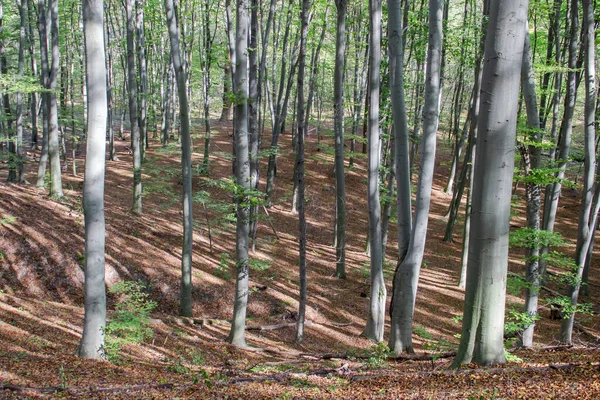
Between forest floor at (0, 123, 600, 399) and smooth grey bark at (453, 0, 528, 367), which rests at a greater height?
smooth grey bark at (453, 0, 528, 367)

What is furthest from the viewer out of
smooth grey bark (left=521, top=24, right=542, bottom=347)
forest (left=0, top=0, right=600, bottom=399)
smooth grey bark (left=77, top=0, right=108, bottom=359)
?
smooth grey bark (left=521, top=24, right=542, bottom=347)

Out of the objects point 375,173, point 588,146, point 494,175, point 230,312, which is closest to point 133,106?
point 230,312

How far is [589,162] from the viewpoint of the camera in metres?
9.62

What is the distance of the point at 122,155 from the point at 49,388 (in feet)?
83.0

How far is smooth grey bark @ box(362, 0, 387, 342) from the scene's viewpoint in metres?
9.59

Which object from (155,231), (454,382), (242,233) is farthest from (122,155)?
(454,382)

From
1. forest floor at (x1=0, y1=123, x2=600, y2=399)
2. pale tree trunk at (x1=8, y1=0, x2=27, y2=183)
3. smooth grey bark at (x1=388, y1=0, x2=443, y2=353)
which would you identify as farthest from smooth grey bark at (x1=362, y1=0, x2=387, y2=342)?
pale tree trunk at (x1=8, y1=0, x2=27, y2=183)

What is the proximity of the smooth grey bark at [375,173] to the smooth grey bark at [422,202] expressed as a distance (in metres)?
1.48

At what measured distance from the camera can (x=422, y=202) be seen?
8.04 m

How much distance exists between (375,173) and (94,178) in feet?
19.5

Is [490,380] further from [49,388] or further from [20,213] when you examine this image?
[20,213]

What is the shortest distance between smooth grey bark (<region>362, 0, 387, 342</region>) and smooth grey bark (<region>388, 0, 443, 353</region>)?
4.86 feet

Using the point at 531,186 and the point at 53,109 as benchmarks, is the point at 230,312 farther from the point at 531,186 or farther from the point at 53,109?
the point at 53,109

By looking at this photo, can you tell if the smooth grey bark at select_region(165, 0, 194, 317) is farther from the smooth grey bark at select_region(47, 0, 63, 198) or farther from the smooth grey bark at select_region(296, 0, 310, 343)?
the smooth grey bark at select_region(47, 0, 63, 198)
